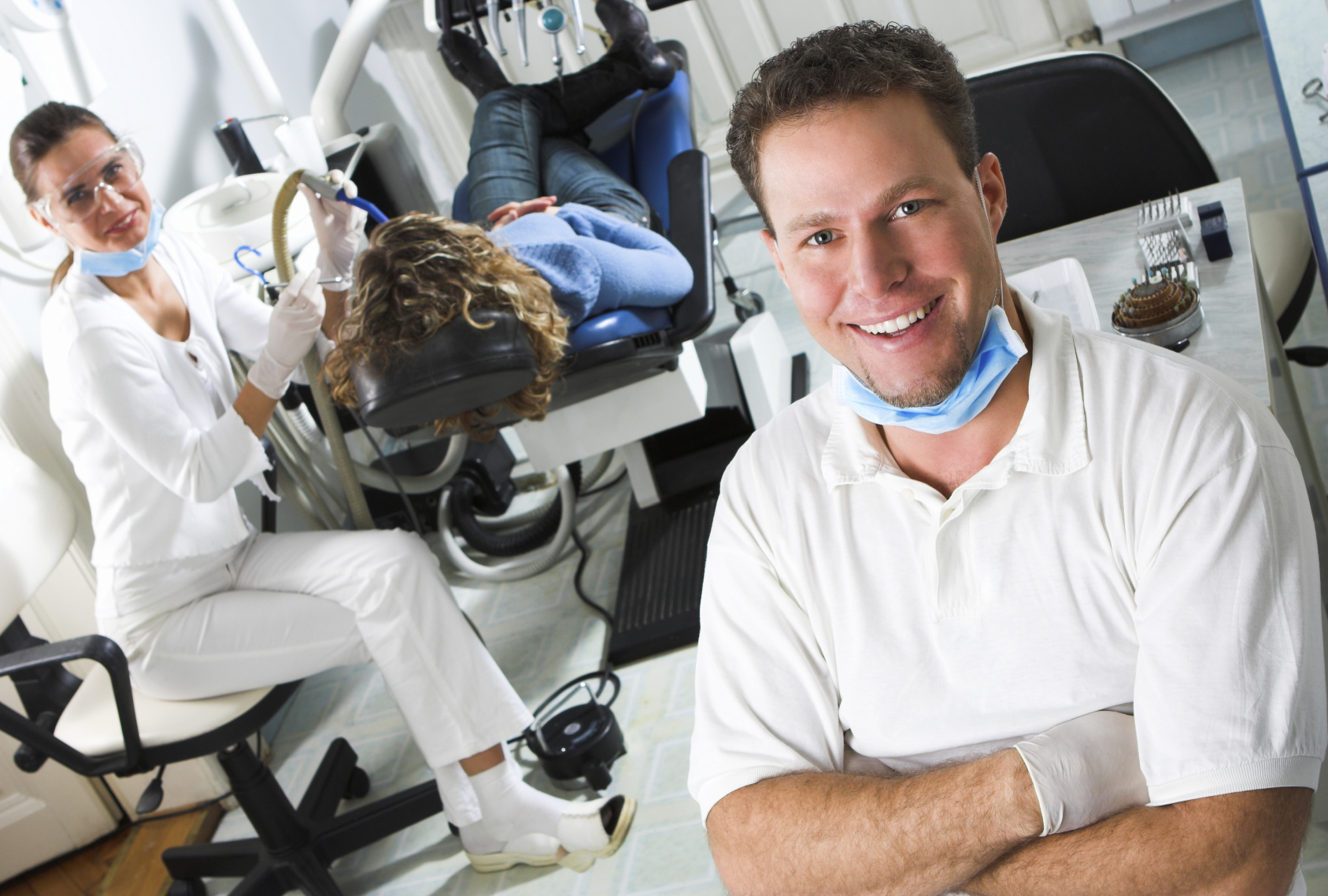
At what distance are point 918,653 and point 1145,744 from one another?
215 millimetres

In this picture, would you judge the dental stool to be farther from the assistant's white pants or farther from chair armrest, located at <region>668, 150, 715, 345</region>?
chair armrest, located at <region>668, 150, 715, 345</region>

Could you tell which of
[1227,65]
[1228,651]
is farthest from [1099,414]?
[1227,65]

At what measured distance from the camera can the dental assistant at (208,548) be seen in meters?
1.88

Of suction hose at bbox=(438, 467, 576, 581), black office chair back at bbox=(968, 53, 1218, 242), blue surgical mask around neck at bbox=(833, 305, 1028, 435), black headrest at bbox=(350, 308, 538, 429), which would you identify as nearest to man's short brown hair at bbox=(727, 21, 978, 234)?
blue surgical mask around neck at bbox=(833, 305, 1028, 435)

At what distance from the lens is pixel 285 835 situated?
6.65 feet

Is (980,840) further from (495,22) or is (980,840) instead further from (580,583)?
(495,22)

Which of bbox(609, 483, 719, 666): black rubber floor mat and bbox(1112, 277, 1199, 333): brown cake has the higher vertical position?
bbox(1112, 277, 1199, 333): brown cake

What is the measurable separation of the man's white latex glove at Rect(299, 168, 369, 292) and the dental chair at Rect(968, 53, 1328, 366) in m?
1.23

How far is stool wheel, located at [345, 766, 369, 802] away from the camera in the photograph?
2336mm

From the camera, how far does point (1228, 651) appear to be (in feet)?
2.83

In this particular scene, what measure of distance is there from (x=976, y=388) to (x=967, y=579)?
7.1 inches

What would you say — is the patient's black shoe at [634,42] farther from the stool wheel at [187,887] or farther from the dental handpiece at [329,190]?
the stool wheel at [187,887]

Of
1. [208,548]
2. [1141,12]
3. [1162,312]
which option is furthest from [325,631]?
[1141,12]

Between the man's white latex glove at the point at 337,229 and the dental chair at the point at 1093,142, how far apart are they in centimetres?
123
